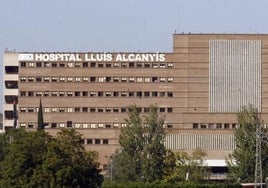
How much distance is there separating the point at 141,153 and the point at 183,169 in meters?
14.1

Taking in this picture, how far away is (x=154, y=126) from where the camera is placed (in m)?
157

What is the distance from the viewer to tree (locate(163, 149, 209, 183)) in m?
158

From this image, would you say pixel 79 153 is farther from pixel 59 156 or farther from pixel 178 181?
pixel 178 181

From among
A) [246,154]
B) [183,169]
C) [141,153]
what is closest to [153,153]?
[141,153]

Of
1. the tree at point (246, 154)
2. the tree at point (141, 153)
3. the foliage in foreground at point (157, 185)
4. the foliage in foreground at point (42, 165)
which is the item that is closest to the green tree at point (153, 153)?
the tree at point (141, 153)

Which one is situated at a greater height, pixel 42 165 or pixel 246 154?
pixel 42 165

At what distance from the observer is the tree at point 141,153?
152 meters

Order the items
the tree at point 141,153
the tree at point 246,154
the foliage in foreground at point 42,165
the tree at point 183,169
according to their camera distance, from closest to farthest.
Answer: the foliage in foreground at point 42,165
the tree at point 141,153
the tree at point 246,154
the tree at point 183,169

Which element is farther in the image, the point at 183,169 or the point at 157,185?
the point at 183,169

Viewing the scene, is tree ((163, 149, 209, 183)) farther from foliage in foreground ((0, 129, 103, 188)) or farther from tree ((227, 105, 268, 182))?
foliage in foreground ((0, 129, 103, 188))

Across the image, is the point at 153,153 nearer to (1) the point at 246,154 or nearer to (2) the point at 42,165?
(1) the point at 246,154

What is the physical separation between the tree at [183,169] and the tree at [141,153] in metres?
2.44

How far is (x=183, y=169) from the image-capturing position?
16562cm

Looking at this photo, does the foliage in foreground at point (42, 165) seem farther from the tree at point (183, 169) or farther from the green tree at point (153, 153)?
the tree at point (183, 169)
